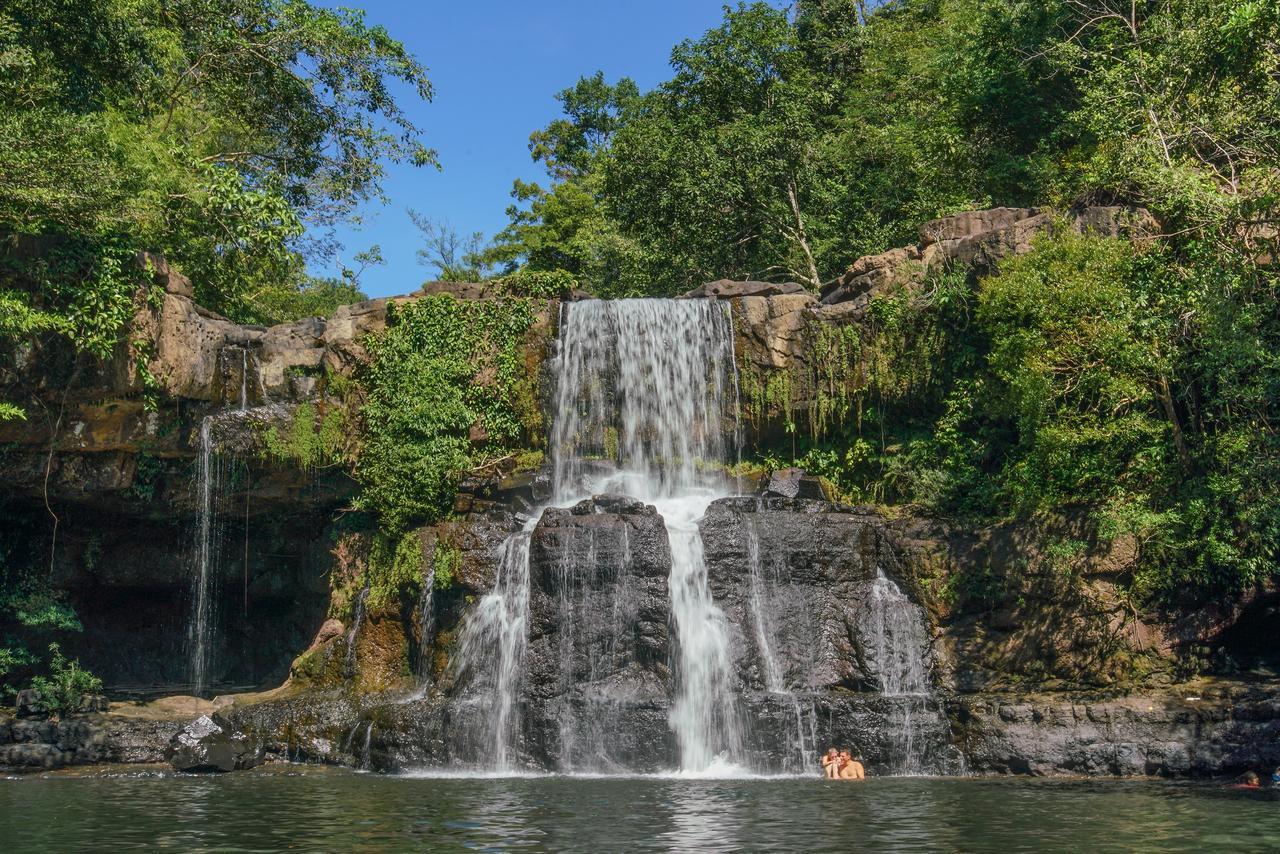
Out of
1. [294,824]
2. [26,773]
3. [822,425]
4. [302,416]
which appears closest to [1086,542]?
[822,425]

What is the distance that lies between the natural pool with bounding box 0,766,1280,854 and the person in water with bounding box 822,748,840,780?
0.46m

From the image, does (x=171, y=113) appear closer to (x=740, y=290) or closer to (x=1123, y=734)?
(x=740, y=290)

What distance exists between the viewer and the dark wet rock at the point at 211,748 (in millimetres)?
16234

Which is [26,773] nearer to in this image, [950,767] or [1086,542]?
[950,767]

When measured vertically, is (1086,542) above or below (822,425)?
below

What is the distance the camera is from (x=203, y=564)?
72.7ft

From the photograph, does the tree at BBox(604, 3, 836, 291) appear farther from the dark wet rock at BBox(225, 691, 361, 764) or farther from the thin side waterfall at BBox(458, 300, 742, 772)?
the dark wet rock at BBox(225, 691, 361, 764)

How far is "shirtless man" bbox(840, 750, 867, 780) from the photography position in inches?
565

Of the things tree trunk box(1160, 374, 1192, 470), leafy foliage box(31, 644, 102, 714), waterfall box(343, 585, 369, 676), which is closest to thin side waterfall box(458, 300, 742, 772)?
waterfall box(343, 585, 369, 676)

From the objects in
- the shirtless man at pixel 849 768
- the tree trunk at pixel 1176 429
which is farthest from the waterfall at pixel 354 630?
the tree trunk at pixel 1176 429

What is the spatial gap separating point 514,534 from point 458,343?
5.31m

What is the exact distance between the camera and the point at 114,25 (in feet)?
61.9

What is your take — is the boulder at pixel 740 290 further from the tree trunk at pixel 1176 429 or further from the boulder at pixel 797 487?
the tree trunk at pixel 1176 429

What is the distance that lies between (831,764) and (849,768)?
0.24 m
